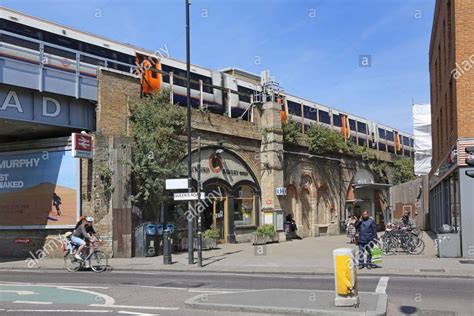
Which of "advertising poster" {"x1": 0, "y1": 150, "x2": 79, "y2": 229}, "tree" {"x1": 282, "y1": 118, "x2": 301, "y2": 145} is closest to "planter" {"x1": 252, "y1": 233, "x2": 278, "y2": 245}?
"tree" {"x1": 282, "y1": 118, "x2": 301, "y2": 145}

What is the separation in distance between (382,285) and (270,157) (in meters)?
17.9

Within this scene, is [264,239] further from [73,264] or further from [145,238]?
[73,264]

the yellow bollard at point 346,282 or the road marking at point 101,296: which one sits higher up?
the yellow bollard at point 346,282

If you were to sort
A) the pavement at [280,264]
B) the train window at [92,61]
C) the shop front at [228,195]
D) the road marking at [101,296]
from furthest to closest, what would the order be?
the shop front at [228,195] → the train window at [92,61] → the pavement at [280,264] → the road marking at [101,296]

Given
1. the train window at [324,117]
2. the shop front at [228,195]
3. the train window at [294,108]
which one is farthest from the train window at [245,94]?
the train window at [324,117]

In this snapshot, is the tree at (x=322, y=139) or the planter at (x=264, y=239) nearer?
the planter at (x=264, y=239)

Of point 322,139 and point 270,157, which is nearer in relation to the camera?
point 270,157

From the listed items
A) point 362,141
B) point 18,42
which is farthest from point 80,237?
point 362,141

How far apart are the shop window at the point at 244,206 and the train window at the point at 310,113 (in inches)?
348

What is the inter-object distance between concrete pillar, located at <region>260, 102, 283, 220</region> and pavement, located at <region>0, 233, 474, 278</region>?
6.78 metres

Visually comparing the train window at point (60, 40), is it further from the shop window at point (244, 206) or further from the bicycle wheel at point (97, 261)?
the shop window at point (244, 206)

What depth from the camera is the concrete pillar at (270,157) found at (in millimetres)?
29906

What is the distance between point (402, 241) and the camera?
19922 mm

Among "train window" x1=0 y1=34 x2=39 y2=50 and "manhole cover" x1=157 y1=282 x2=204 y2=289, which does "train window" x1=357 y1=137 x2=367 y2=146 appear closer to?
"train window" x1=0 y1=34 x2=39 y2=50
